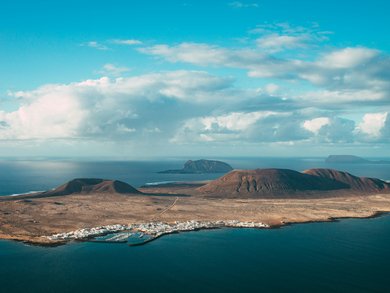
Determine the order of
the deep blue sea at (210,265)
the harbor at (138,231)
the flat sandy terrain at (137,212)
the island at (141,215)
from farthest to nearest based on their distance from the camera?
the flat sandy terrain at (137,212) → the island at (141,215) → the harbor at (138,231) → the deep blue sea at (210,265)

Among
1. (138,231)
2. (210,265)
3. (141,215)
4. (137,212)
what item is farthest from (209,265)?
(137,212)

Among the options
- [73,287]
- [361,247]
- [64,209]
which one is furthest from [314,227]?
[64,209]

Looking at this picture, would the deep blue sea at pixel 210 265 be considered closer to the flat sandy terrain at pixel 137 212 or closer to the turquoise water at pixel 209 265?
the turquoise water at pixel 209 265

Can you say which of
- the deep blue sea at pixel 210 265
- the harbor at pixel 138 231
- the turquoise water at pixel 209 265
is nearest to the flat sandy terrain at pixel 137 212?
the harbor at pixel 138 231

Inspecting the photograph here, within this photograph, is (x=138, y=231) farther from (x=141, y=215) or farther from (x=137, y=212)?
(x=137, y=212)

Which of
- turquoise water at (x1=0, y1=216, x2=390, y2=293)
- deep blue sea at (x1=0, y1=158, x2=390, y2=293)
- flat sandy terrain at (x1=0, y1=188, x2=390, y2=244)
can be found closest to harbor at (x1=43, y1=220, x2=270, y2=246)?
deep blue sea at (x1=0, y1=158, x2=390, y2=293)

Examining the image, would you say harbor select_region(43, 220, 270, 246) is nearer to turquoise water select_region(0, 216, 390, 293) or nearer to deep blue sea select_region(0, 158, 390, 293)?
deep blue sea select_region(0, 158, 390, 293)
